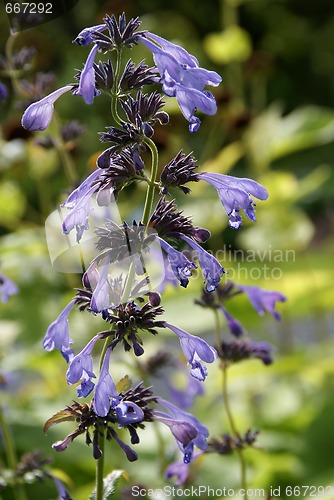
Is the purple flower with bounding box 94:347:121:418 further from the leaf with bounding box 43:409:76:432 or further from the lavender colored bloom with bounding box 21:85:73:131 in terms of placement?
the lavender colored bloom with bounding box 21:85:73:131

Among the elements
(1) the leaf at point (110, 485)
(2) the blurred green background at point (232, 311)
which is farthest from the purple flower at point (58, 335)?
(2) the blurred green background at point (232, 311)

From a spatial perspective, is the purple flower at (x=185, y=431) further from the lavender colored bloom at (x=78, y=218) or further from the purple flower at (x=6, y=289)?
the purple flower at (x=6, y=289)

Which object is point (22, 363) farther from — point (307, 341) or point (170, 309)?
point (307, 341)

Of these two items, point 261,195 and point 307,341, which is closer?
point 261,195

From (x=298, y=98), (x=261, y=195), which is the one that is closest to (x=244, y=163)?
(x=298, y=98)

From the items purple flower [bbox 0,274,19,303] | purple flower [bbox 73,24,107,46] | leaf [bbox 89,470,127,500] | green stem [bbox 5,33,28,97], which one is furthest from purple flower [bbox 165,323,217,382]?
green stem [bbox 5,33,28,97]

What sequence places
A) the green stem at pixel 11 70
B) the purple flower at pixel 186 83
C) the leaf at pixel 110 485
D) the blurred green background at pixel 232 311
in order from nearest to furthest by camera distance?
the purple flower at pixel 186 83, the leaf at pixel 110 485, the green stem at pixel 11 70, the blurred green background at pixel 232 311

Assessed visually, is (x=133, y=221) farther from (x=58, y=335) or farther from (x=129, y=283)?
(x=58, y=335)
